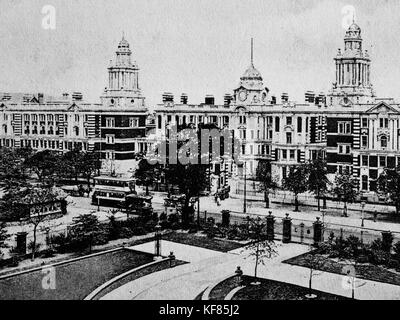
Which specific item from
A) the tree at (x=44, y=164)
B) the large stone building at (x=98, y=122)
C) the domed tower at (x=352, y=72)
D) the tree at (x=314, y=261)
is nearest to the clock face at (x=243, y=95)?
the domed tower at (x=352, y=72)

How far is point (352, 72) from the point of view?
62.4 metres

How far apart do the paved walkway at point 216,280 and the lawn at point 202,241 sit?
5.25 feet

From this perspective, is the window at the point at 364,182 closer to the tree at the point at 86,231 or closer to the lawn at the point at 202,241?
the lawn at the point at 202,241

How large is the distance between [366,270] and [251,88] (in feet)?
129

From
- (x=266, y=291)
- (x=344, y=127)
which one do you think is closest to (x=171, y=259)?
(x=266, y=291)

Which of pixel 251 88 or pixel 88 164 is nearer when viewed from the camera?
pixel 88 164

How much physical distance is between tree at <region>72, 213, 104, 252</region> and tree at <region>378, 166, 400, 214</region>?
2082 cm

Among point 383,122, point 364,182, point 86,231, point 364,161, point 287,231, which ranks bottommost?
point 287,231

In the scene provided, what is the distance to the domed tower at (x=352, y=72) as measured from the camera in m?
61.8

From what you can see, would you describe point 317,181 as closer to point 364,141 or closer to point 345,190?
point 345,190

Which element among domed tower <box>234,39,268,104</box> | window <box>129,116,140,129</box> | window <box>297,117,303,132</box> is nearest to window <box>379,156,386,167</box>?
window <box>297,117,303,132</box>

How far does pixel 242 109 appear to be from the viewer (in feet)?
210
